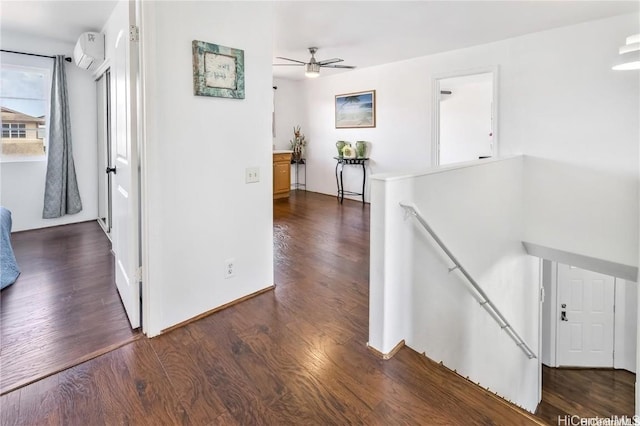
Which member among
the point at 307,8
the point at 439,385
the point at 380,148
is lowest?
the point at 439,385

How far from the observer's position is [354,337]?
7.45 ft

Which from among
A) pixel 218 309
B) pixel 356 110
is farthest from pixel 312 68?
pixel 218 309

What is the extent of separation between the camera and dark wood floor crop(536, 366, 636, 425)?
14.1 ft

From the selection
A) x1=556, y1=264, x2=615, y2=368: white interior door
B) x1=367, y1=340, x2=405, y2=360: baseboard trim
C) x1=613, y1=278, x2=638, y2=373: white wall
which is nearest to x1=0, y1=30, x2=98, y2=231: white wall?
x1=367, y1=340, x2=405, y2=360: baseboard trim

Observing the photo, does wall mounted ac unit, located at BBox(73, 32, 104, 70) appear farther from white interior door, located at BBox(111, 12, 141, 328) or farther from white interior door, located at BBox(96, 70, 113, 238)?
white interior door, located at BBox(111, 12, 141, 328)

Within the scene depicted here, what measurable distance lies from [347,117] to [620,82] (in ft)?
13.5

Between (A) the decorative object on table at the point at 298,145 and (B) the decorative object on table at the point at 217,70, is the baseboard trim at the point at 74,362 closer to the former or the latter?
(B) the decorative object on table at the point at 217,70

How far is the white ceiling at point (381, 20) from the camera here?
10.9ft

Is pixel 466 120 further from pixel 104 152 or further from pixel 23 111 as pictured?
pixel 23 111

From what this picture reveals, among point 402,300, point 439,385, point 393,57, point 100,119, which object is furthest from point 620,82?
point 100,119

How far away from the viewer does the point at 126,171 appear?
7.77ft

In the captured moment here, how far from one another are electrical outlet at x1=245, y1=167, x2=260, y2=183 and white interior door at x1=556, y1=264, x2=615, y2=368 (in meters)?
4.83

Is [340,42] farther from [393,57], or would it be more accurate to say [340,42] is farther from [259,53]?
[259,53]

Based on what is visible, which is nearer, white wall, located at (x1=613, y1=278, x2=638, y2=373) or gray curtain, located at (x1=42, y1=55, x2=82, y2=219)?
gray curtain, located at (x1=42, y1=55, x2=82, y2=219)
